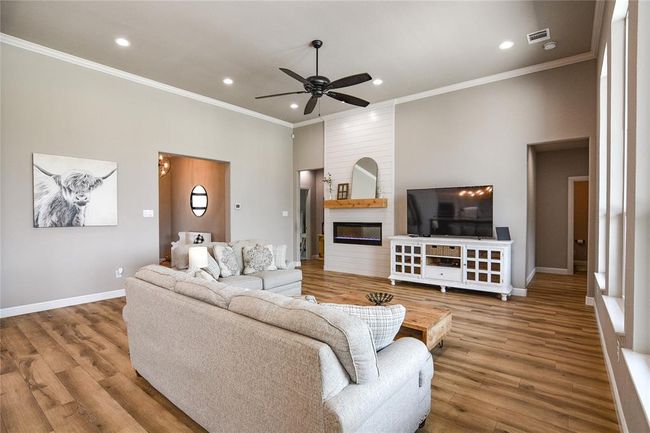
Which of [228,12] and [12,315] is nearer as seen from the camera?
[228,12]

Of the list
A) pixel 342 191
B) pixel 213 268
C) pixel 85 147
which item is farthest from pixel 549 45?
pixel 85 147

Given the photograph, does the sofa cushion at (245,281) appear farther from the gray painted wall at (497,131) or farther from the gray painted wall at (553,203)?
the gray painted wall at (553,203)

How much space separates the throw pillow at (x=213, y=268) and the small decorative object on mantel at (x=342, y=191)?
3.47 metres

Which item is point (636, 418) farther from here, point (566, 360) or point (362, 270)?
point (362, 270)

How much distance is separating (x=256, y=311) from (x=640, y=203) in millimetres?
1913

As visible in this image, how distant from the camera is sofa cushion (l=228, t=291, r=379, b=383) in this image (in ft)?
4.24

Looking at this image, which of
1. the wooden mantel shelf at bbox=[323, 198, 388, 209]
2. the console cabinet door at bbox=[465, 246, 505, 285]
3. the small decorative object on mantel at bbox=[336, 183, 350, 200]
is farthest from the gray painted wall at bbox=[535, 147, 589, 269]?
the small decorative object on mantel at bbox=[336, 183, 350, 200]

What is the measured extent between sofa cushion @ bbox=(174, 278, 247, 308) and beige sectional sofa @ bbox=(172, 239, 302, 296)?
1.80 meters

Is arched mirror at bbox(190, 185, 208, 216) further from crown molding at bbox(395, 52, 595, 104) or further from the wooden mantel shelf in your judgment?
crown molding at bbox(395, 52, 595, 104)

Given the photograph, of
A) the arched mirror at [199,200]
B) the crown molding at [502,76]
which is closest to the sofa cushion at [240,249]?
the arched mirror at [199,200]

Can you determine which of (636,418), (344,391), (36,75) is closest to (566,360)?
(636,418)

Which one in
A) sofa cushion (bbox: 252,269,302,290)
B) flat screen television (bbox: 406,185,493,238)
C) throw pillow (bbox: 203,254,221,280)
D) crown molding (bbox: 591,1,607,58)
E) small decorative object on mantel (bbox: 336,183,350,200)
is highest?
crown molding (bbox: 591,1,607,58)

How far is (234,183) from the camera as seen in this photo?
664cm

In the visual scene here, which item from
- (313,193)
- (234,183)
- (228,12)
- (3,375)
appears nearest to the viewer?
(3,375)
